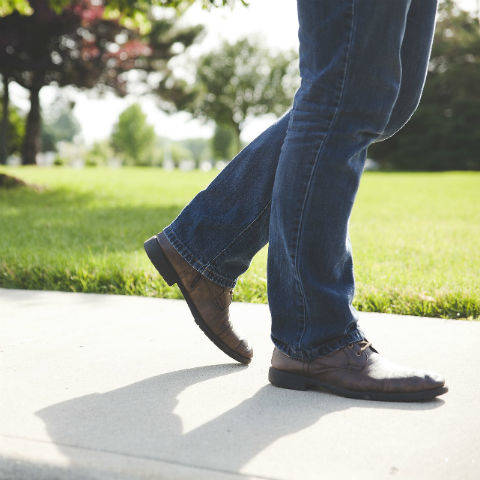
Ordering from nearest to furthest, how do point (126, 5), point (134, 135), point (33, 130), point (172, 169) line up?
point (126, 5) < point (33, 130) < point (172, 169) < point (134, 135)

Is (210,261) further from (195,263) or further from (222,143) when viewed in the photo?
(222,143)

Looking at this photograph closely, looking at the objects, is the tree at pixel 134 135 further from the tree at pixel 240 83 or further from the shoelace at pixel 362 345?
the shoelace at pixel 362 345

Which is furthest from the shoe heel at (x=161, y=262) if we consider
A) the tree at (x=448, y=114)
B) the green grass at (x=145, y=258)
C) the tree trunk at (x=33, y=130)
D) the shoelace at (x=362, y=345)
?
the tree at (x=448, y=114)

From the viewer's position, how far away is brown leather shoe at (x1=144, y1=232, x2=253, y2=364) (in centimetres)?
179

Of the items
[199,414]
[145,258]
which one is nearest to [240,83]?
[145,258]

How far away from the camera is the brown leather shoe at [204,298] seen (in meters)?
1.79

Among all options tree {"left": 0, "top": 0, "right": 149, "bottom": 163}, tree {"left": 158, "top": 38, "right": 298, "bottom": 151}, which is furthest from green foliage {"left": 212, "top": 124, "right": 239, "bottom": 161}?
tree {"left": 0, "top": 0, "right": 149, "bottom": 163}

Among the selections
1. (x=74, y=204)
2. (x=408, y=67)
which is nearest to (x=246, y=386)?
(x=408, y=67)

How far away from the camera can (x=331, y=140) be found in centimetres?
155

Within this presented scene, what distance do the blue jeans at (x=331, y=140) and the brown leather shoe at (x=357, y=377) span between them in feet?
0.11

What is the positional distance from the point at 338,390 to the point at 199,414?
406 millimetres

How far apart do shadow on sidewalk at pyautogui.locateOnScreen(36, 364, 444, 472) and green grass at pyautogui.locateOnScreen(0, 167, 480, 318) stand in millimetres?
1200

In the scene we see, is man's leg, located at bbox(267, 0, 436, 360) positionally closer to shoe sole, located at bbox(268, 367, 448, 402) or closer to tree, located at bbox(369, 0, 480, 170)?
shoe sole, located at bbox(268, 367, 448, 402)

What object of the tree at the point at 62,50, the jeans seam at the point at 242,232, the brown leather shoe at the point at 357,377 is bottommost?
the brown leather shoe at the point at 357,377
